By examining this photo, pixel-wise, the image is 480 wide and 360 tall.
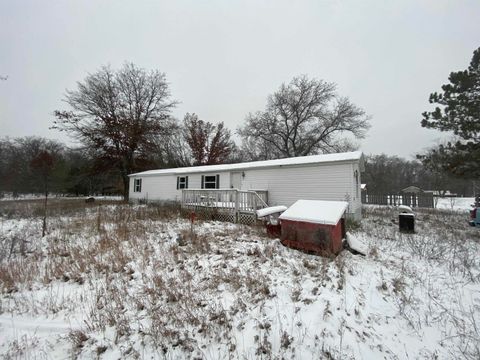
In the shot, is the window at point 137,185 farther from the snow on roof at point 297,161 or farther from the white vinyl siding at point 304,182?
the white vinyl siding at point 304,182

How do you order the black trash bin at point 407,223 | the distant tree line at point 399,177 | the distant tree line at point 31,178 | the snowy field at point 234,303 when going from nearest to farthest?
the snowy field at point 234,303 < the black trash bin at point 407,223 < the distant tree line at point 31,178 < the distant tree line at point 399,177

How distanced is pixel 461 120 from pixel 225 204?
37.1ft

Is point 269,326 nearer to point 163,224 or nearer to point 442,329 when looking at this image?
point 442,329

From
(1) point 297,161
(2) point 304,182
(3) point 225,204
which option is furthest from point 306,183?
(3) point 225,204

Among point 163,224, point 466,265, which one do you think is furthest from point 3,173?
point 466,265

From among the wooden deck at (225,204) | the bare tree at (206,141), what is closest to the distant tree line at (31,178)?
the bare tree at (206,141)

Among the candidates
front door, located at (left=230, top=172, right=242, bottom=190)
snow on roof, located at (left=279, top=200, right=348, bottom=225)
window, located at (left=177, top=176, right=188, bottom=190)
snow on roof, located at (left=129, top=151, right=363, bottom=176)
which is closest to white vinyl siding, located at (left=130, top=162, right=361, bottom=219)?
front door, located at (left=230, top=172, right=242, bottom=190)

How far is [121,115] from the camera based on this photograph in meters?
21.1

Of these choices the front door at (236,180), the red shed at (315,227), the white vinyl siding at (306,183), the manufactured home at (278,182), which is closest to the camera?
the red shed at (315,227)

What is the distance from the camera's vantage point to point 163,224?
25.3 ft

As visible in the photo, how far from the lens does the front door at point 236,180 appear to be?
13672 mm

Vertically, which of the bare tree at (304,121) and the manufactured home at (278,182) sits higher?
the bare tree at (304,121)

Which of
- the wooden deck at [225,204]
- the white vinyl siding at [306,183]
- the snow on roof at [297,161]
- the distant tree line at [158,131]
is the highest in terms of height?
the distant tree line at [158,131]

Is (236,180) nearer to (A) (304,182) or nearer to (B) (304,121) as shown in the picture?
(A) (304,182)
